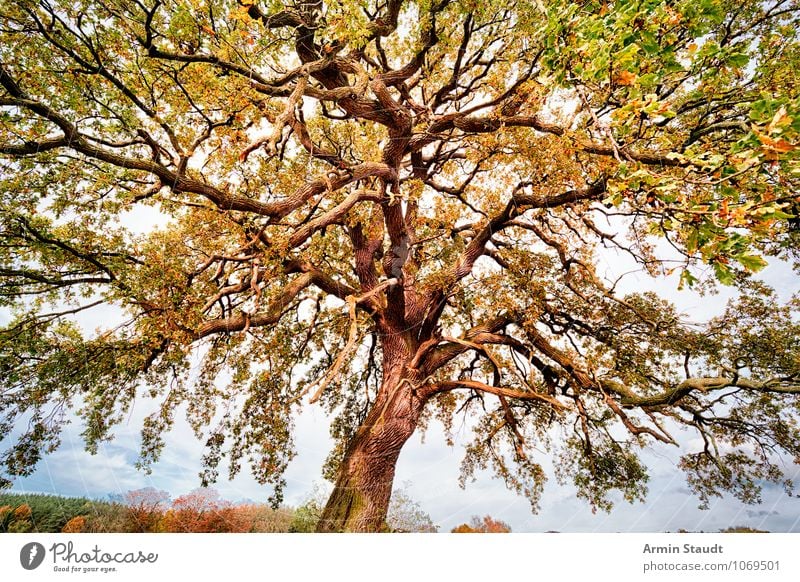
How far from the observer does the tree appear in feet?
7.71

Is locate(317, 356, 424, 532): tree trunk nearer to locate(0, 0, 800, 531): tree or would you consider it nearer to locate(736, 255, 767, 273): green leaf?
locate(0, 0, 800, 531): tree

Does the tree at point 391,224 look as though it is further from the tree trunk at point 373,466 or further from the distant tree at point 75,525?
the distant tree at point 75,525

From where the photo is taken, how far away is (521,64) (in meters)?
3.82

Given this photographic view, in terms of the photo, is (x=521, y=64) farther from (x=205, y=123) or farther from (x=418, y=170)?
(x=205, y=123)

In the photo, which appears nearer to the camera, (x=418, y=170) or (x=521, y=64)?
(x=521, y=64)

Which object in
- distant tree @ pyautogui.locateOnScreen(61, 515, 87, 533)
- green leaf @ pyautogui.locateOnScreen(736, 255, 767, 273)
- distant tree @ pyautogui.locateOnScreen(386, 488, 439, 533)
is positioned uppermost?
green leaf @ pyautogui.locateOnScreen(736, 255, 767, 273)

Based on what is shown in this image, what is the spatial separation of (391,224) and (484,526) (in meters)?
3.17

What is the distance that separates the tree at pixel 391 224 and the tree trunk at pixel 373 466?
3 cm

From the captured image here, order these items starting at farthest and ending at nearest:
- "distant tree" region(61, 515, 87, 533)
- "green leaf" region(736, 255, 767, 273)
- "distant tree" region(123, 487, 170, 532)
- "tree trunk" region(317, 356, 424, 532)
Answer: "tree trunk" region(317, 356, 424, 532) → "distant tree" region(123, 487, 170, 532) → "distant tree" region(61, 515, 87, 533) → "green leaf" region(736, 255, 767, 273)

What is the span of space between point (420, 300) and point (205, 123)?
2958 millimetres

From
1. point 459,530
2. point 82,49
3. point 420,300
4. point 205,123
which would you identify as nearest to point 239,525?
point 459,530

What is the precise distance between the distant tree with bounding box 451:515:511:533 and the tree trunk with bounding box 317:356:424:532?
70 centimetres

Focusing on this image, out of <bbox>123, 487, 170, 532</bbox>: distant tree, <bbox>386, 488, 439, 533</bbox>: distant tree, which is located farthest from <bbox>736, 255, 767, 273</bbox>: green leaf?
<bbox>123, 487, 170, 532</bbox>: distant tree

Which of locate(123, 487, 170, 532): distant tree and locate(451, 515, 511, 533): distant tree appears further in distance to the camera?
locate(451, 515, 511, 533): distant tree
